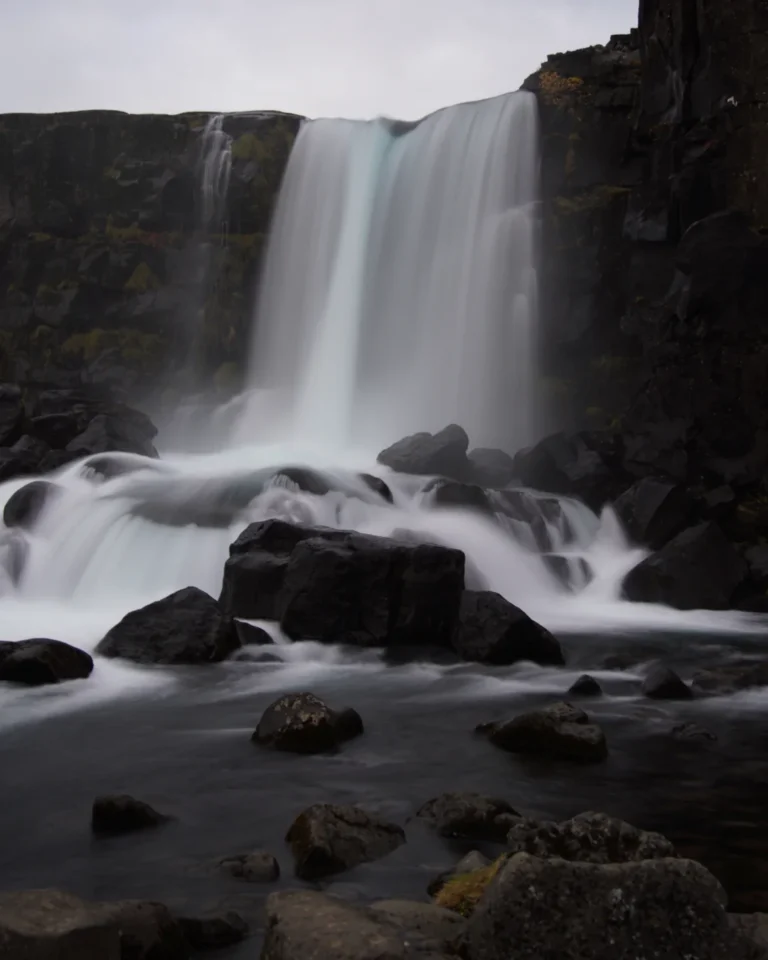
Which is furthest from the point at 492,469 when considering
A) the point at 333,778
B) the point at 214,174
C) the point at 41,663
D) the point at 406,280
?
the point at 214,174

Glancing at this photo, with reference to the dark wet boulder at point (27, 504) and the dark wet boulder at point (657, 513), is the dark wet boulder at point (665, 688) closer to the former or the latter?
the dark wet boulder at point (657, 513)

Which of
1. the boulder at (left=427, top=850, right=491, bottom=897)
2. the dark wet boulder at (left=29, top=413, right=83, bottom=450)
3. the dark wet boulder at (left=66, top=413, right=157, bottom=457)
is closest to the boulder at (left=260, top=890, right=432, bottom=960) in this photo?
the boulder at (left=427, top=850, right=491, bottom=897)

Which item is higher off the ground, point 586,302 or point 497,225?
point 497,225

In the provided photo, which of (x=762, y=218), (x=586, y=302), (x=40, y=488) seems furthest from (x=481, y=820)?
(x=586, y=302)

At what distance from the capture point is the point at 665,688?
38.8 ft

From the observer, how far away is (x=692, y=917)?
4.27 meters

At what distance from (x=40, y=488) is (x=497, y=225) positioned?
16.2 meters

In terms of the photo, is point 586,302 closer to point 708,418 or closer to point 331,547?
point 708,418

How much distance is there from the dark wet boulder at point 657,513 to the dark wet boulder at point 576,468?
5.28 ft

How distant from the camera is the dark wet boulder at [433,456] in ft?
78.3

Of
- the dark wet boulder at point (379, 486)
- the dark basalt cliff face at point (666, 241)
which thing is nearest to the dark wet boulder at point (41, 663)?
the dark wet boulder at point (379, 486)

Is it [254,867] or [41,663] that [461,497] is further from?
[254,867]

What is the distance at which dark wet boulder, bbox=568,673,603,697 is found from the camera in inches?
472

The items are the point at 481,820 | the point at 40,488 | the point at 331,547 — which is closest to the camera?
the point at 481,820
